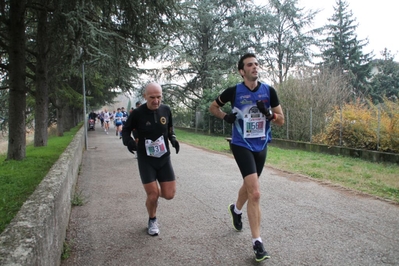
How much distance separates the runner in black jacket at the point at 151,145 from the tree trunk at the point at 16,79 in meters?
5.34

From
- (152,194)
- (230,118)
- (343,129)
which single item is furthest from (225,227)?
(343,129)

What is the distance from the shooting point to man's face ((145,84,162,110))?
3.95 meters

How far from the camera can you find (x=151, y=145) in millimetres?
4012

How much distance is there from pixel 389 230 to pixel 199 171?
5.08m

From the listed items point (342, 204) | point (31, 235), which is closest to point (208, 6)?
point (342, 204)

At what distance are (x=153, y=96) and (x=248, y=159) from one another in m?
1.37

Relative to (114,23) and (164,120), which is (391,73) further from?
(164,120)

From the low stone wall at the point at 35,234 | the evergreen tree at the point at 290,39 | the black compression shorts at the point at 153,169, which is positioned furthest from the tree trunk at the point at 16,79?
the evergreen tree at the point at 290,39

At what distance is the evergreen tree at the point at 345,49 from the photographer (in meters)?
37.1

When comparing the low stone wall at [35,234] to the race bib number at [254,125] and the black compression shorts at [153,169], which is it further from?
the race bib number at [254,125]

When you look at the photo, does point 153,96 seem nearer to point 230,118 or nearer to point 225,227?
point 230,118

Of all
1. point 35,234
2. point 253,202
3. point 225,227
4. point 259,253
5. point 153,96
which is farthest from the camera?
point 225,227

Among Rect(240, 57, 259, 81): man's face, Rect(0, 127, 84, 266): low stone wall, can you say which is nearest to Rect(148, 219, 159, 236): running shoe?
Rect(0, 127, 84, 266): low stone wall

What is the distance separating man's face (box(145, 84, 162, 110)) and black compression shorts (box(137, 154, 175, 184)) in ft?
2.10
